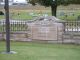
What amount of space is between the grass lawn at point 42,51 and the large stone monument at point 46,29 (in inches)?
22.1

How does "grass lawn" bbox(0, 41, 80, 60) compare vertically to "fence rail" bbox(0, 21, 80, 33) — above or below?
below

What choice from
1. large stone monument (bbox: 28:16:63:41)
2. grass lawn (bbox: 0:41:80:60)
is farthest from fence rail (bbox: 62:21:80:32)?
grass lawn (bbox: 0:41:80:60)

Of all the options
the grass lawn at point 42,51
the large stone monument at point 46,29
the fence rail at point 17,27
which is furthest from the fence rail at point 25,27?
the grass lawn at point 42,51

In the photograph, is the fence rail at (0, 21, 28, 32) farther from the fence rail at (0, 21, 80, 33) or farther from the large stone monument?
the large stone monument

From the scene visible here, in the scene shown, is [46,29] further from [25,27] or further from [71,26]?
[71,26]

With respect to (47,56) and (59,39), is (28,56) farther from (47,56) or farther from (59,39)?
(59,39)

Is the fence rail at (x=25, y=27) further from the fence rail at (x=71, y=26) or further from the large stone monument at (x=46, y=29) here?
the large stone monument at (x=46, y=29)

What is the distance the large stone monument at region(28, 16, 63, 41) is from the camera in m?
17.8

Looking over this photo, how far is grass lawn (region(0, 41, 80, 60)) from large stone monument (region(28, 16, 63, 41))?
56cm

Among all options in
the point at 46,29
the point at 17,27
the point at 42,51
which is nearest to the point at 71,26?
the point at 46,29

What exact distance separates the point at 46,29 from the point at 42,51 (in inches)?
113

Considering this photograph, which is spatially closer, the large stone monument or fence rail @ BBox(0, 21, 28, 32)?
the large stone monument

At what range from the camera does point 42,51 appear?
1521 cm

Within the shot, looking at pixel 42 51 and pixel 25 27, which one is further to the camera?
pixel 25 27
